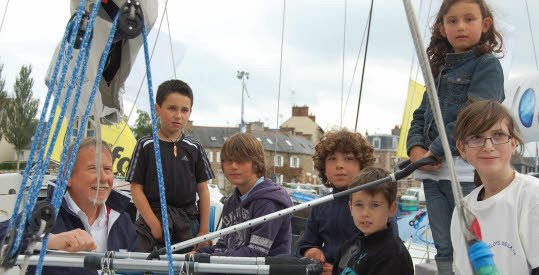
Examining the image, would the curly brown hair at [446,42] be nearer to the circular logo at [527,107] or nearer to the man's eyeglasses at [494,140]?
the man's eyeglasses at [494,140]

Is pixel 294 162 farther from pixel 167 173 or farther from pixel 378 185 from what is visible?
pixel 378 185

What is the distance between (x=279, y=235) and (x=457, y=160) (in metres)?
0.95

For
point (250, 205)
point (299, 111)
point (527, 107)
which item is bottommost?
point (250, 205)

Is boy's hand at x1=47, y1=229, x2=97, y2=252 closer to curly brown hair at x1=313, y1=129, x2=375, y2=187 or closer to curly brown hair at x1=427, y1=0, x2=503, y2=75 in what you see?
curly brown hair at x1=313, y1=129, x2=375, y2=187

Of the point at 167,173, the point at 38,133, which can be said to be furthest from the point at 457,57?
the point at 167,173

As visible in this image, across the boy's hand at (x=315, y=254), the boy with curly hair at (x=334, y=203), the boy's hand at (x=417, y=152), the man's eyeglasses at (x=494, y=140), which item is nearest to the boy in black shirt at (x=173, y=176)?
the boy with curly hair at (x=334, y=203)

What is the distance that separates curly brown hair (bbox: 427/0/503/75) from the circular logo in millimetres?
5868

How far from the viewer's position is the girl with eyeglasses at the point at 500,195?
1.47 metres

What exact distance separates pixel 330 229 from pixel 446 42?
3.26 feet

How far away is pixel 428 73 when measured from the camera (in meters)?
1.11

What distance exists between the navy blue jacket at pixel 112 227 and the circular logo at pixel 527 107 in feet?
21.9

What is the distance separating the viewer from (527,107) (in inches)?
295

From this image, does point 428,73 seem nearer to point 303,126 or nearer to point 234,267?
point 234,267

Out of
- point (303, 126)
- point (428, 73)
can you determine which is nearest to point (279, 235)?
point (428, 73)
